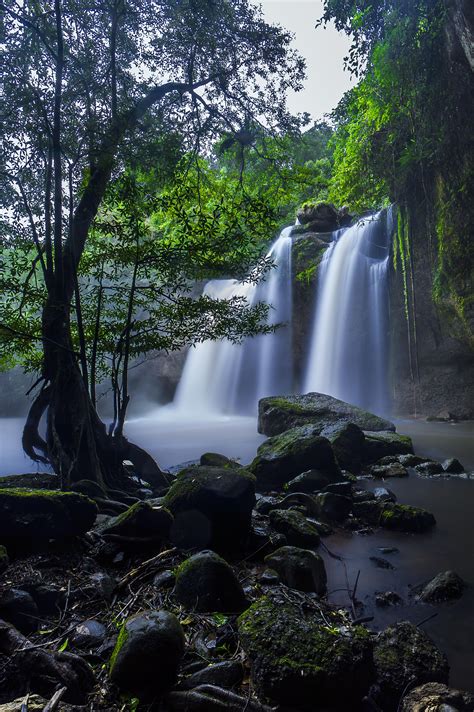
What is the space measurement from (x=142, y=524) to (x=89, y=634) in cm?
133

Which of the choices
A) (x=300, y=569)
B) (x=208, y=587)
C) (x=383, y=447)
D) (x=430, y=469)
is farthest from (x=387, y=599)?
(x=383, y=447)

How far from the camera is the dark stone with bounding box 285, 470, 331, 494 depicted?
6285mm

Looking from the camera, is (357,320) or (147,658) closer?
(147,658)

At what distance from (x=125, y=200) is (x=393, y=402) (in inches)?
527

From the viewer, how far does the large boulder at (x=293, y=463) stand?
6.79 meters

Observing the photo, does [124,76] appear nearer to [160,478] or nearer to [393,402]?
[160,478]

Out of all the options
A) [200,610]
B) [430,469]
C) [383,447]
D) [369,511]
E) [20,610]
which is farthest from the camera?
[383,447]

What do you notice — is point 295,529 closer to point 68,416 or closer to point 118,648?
point 118,648

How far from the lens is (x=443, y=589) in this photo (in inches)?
135

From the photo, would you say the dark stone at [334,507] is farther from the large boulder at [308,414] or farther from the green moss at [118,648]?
the large boulder at [308,414]

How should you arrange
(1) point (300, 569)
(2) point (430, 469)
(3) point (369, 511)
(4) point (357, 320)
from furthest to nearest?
(4) point (357, 320) → (2) point (430, 469) → (3) point (369, 511) → (1) point (300, 569)

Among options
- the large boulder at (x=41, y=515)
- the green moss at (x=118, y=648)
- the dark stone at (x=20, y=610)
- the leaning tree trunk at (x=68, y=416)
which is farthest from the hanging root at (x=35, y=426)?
the green moss at (x=118, y=648)

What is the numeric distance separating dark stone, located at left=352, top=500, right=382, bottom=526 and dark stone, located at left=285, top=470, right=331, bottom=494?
84 centimetres

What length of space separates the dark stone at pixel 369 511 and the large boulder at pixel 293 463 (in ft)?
4.00
